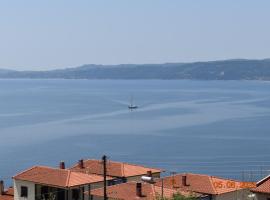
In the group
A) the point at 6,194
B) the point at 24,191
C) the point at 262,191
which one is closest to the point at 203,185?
the point at 262,191

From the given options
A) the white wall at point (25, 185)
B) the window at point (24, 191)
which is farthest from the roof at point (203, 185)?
the window at point (24, 191)

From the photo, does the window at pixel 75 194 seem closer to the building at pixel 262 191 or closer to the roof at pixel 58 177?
the roof at pixel 58 177

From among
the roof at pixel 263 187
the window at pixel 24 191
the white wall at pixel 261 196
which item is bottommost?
the window at pixel 24 191

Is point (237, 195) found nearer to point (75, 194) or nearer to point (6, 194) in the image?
point (75, 194)

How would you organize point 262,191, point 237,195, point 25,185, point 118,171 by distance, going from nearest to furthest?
point 262,191, point 237,195, point 25,185, point 118,171

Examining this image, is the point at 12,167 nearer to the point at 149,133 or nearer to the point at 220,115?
the point at 149,133

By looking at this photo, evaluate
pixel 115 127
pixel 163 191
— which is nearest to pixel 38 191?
pixel 163 191

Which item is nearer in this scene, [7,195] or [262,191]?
[262,191]
